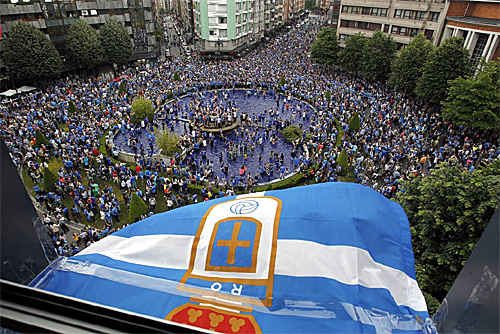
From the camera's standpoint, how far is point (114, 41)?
143 feet

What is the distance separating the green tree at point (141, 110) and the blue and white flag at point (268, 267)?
79.7 feet

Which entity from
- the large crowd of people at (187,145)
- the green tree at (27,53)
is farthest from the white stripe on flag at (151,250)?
the green tree at (27,53)

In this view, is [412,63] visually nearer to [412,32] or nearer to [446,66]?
[446,66]

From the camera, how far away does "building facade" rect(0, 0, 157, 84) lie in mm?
36906

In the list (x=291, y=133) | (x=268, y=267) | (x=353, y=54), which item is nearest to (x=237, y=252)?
(x=268, y=267)

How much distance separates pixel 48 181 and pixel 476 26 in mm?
41739

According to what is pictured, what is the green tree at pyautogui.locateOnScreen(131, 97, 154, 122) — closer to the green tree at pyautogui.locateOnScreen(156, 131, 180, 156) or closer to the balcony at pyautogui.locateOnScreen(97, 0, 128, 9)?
the green tree at pyautogui.locateOnScreen(156, 131, 180, 156)

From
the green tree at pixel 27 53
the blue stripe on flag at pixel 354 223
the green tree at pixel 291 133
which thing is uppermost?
the blue stripe on flag at pixel 354 223

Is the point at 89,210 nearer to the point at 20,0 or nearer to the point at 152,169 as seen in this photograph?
the point at 152,169

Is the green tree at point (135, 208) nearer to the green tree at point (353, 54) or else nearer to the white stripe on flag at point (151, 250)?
the white stripe on flag at point (151, 250)

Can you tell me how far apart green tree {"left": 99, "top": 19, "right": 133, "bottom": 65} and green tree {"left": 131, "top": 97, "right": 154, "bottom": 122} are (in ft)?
69.9

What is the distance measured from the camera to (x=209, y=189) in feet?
63.6

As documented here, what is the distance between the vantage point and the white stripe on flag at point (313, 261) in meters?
4.41

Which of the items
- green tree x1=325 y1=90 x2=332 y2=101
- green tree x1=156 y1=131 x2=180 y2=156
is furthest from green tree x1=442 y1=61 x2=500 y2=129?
green tree x1=156 y1=131 x2=180 y2=156
